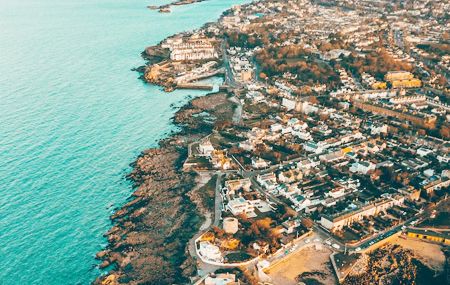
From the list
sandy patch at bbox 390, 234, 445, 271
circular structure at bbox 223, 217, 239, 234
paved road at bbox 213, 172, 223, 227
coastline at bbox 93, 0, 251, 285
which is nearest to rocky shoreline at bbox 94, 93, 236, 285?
coastline at bbox 93, 0, 251, 285

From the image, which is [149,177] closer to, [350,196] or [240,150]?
[240,150]

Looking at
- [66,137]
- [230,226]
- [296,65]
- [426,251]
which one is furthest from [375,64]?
[230,226]

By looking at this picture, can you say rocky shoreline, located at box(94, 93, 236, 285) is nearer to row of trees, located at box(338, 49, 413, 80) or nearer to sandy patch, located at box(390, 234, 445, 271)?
sandy patch, located at box(390, 234, 445, 271)

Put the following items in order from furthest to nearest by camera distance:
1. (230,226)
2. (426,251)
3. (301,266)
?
(230,226), (426,251), (301,266)

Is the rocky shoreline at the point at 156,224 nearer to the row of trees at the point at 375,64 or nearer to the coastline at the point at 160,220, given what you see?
the coastline at the point at 160,220

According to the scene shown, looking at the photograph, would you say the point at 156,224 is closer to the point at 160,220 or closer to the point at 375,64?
the point at 160,220

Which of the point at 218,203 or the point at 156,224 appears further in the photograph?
the point at 218,203
